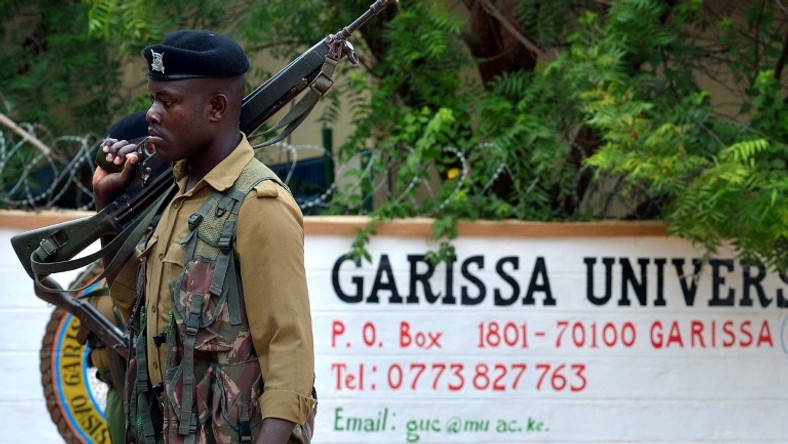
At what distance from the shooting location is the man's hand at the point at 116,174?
311 cm

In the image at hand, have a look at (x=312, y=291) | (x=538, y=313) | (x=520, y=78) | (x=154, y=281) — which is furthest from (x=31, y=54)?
(x=154, y=281)

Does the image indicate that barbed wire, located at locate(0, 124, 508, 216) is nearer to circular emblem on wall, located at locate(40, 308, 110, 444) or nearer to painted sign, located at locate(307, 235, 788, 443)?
painted sign, located at locate(307, 235, 788, 443)

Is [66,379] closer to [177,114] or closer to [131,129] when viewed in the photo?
[131,129]

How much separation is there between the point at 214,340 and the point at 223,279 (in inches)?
5.8

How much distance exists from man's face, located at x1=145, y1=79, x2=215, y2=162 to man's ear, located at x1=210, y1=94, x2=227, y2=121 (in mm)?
14

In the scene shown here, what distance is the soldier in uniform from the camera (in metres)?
2.71

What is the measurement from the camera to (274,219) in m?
2.73

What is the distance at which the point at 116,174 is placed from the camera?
315 centimetres

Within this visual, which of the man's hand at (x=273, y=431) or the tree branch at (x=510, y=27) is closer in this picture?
the man's hand at (x=273, y=431)

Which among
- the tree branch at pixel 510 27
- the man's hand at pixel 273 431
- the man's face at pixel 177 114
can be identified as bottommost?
the man's hand at pixel 273 431

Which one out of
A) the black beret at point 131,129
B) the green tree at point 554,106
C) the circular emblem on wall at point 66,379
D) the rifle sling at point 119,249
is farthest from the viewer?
the circular emblem on wall at point 66,379

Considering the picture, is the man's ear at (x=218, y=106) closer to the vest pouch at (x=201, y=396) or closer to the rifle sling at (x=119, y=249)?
the rifle sling at (x=119, y=249)

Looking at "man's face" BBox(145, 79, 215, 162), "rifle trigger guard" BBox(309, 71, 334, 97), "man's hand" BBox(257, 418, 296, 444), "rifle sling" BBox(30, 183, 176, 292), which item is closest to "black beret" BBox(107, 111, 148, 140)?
"rifle sling" BBox(30, 183, 176, 292)

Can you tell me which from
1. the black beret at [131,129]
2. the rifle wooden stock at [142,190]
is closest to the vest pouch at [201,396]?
the rifle wooden stock at [142,190]
